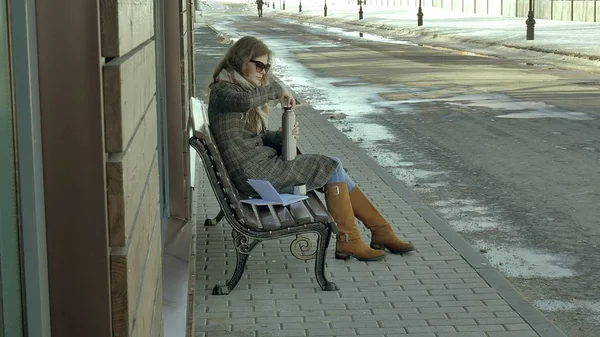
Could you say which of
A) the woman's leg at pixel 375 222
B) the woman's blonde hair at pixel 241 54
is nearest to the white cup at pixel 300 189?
the woman's leg at pixel 375 222

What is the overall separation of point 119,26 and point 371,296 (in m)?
4.25

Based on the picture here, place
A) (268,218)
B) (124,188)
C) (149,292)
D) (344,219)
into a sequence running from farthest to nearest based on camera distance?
(344,219), (268,218), (149,292), (124,188)

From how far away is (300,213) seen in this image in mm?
6266

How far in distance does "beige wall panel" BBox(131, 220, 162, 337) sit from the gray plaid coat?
125 inches

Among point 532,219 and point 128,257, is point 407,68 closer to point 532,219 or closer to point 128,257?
point 532,219

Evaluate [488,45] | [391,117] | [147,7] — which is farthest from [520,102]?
[488,45]

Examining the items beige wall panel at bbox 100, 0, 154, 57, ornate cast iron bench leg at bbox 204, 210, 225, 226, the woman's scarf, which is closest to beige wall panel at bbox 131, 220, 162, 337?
beige wall panel at bbox 100, 0, 154, 57

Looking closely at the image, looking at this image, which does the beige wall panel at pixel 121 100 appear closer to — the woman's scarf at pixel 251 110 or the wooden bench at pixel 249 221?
the wooden bench at pixel 249 221

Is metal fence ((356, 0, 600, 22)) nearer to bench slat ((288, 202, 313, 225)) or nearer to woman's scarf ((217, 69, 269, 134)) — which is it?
woman's scarf ((217, 69, 269, 134))

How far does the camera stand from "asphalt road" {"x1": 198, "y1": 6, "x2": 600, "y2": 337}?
720 centimetres

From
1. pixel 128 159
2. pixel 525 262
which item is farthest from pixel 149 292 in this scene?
pixel 525 262

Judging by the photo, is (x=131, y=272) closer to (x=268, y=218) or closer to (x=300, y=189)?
(x=268, y=218)

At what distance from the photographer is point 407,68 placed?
27703 millimetres

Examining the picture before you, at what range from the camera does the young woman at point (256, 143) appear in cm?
655
